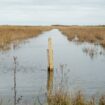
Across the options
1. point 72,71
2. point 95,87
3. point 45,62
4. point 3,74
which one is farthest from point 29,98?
point 45,62

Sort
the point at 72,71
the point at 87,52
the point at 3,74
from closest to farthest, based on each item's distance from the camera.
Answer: the point at 3,74, the point at 72,71, the point at 87,52

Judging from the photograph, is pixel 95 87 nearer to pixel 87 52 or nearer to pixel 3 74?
pixel 3 74

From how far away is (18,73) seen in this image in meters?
14.7

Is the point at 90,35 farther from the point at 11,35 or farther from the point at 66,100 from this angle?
the point at 66,100

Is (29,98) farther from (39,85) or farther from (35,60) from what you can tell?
(35,60)

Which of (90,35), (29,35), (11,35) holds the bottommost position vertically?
(29,35)

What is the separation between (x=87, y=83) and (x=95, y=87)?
30.3 inches

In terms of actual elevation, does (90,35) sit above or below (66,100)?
below

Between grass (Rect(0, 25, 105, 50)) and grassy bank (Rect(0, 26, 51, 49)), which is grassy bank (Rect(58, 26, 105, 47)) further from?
grassy bank (Rect(0, 26, 51, 49))

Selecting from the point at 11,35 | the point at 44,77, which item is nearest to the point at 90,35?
the point at 11,35

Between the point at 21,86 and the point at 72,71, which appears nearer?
the point at 21,86

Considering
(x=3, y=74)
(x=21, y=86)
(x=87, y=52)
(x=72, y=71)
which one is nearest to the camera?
(x=21, y=86)

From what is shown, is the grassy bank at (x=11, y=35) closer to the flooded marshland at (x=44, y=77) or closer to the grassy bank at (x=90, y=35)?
the grassy bank at (x=90, y=35)

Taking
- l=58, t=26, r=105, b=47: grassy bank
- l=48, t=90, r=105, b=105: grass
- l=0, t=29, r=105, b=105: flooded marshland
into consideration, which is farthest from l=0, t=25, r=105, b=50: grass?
l=48, t=90, r=105, b=105: grass
